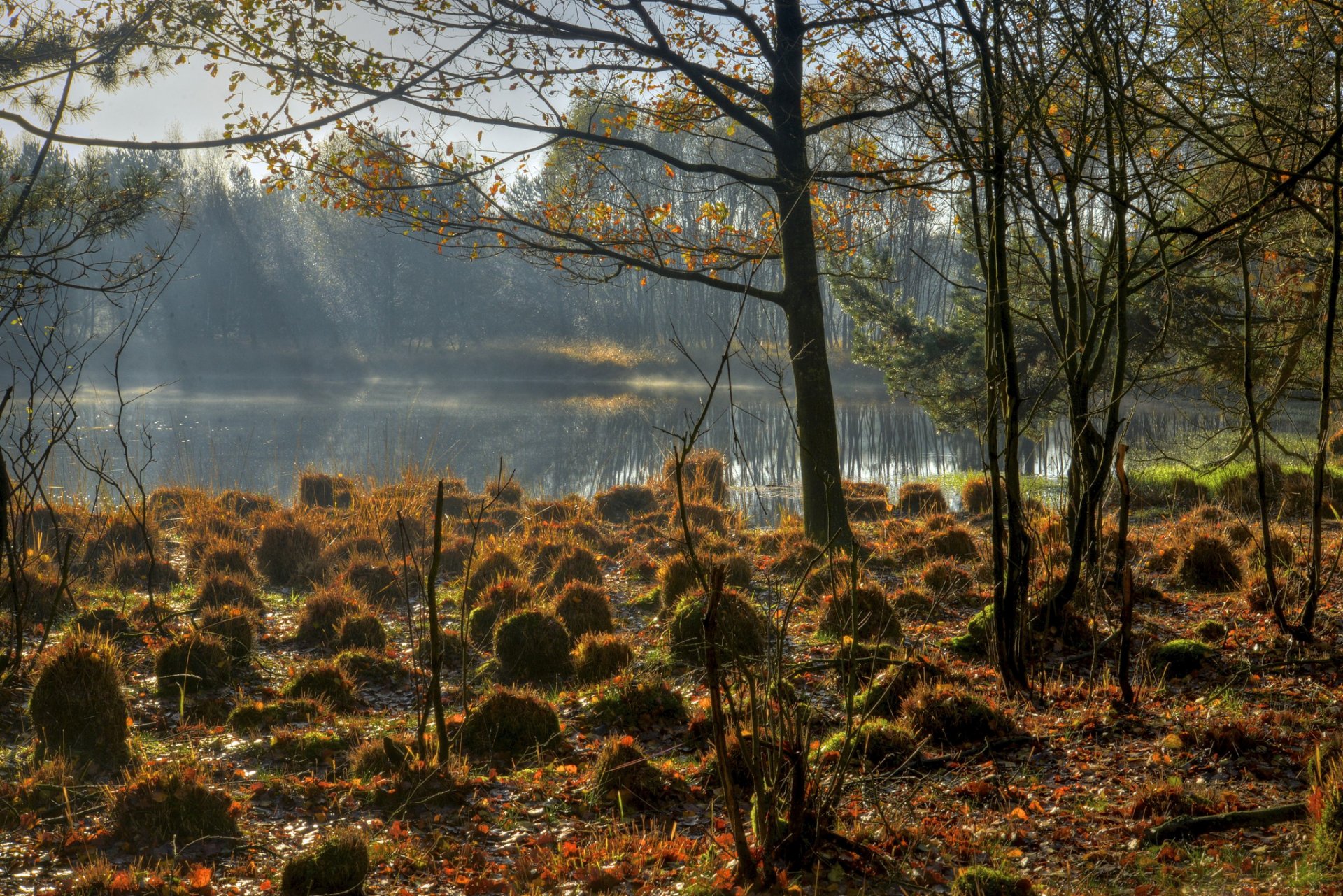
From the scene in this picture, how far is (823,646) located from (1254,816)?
2982 millimetres

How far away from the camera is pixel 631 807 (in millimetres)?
3723

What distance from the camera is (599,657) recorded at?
5.62 m

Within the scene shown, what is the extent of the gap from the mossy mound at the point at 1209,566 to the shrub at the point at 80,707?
644 cm

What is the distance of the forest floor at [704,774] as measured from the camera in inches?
117

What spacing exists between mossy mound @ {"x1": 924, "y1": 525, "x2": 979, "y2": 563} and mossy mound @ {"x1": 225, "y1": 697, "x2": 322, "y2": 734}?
5.16m

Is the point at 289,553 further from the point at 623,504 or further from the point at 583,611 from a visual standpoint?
the point at 623,504

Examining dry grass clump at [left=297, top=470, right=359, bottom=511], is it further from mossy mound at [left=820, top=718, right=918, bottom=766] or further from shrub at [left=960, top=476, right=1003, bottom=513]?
mossy mound at [left=820, top=718, right=918, bottom=766]

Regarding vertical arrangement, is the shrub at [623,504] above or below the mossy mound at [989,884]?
above

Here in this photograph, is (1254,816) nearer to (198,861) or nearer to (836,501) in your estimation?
(198,861)

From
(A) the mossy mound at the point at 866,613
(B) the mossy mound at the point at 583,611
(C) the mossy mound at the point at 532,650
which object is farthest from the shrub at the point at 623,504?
(C) the mossy mound at the point at 532,650

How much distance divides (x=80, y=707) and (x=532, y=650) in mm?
2352

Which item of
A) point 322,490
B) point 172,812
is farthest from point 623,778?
point 322,490

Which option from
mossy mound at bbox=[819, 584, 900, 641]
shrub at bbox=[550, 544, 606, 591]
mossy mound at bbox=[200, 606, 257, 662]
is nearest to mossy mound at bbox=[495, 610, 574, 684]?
mossy mound at bbox=[200, 606, 257, 662]

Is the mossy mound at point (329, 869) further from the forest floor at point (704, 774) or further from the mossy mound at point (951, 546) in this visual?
the mossy mound at point (951, 546)
